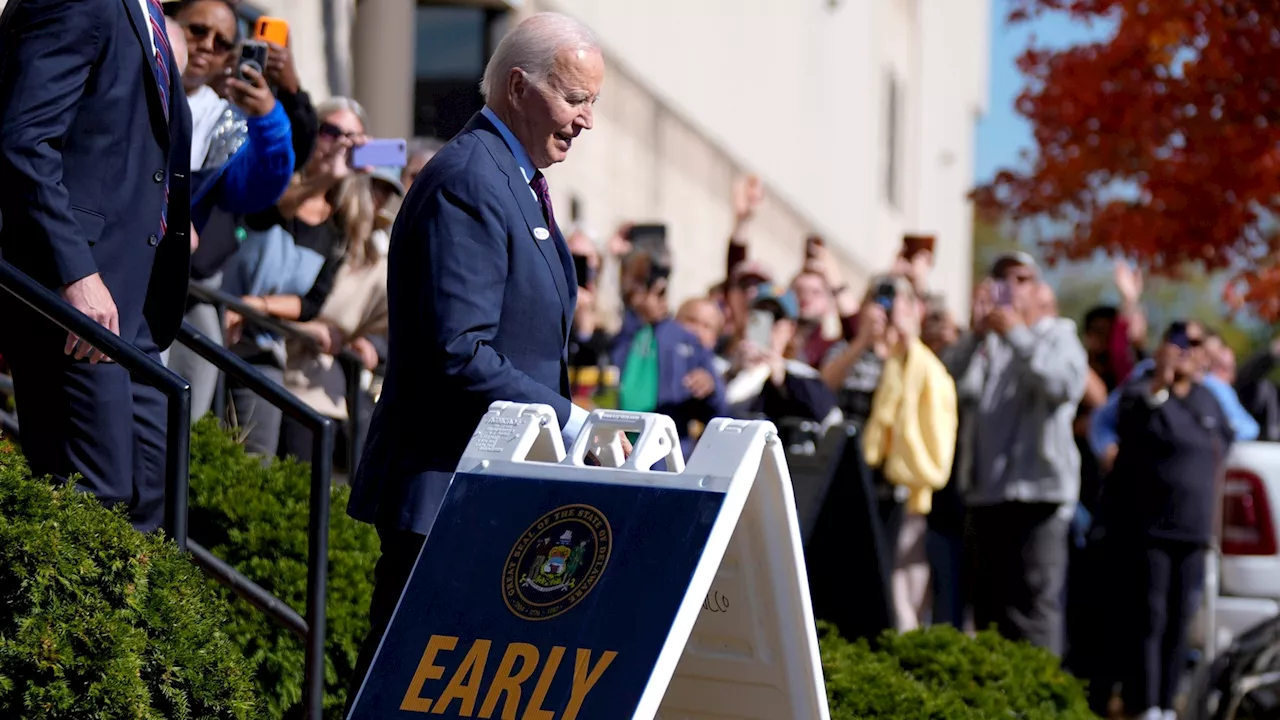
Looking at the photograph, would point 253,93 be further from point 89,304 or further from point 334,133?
point 334,133

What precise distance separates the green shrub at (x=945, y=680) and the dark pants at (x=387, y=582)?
5.57ft

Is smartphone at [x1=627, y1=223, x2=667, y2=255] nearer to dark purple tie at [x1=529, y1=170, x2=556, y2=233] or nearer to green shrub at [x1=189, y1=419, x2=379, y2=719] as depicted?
green shrub at [x1=189, y1=419, x2=379, y2=719]

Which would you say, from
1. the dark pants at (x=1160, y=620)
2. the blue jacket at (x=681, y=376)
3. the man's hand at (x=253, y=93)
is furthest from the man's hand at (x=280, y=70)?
the dark pants at (x=1160, y=620)

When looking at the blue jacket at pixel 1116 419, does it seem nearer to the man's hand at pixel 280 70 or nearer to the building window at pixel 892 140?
the man's hand at pixel 280 70

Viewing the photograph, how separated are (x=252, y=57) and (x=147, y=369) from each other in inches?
73.3

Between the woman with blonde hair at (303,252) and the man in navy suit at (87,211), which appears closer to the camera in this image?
the man in navy suit at (87,211)

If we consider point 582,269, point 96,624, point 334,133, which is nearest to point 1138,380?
point 582,269

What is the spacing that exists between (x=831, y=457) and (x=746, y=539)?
3.62 meters

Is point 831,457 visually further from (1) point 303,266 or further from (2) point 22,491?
(2) point 22,491

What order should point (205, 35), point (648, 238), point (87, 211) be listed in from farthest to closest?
point (648, 238)
point (205, 35)
point (87, 211)

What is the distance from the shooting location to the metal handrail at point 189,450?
15.1 ft

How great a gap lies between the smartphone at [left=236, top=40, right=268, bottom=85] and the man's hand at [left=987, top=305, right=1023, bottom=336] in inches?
200

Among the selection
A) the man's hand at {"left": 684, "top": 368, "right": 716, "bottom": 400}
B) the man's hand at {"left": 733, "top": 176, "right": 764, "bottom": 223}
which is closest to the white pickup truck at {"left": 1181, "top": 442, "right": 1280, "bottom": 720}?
the man's hand at {"left": 684, "top": 368, "right": 716, "bottom": 400}

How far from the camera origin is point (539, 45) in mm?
4523
